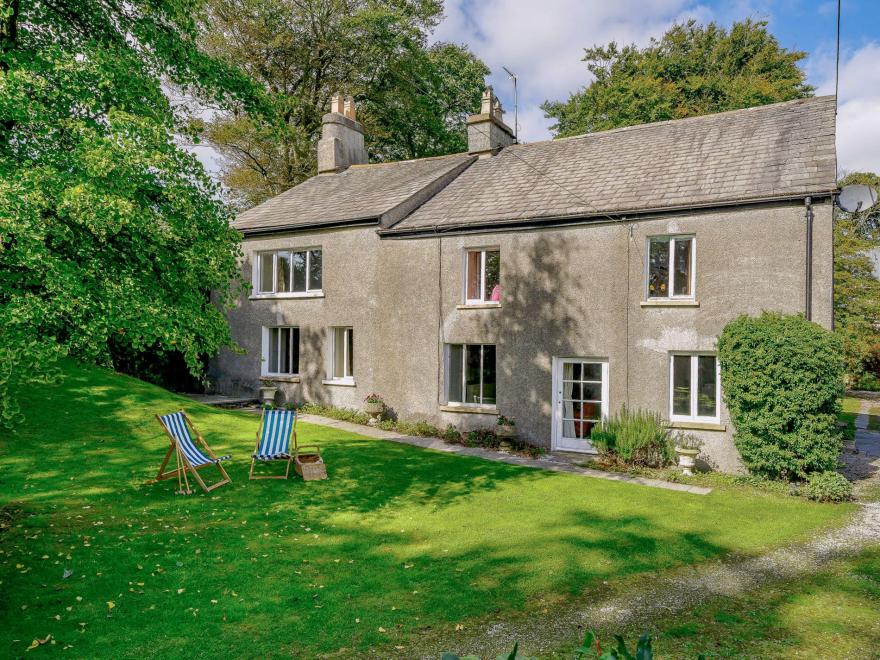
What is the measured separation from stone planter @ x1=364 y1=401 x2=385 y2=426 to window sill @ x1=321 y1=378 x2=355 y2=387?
51.6 inches

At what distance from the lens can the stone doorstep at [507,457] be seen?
12.3 metres

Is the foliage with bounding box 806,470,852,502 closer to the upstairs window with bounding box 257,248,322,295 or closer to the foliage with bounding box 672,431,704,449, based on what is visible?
the foliage with bounding box 672,431,704,449

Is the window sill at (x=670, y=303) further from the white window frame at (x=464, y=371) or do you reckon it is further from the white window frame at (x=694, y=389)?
the white window frame at (x=464, y=371)

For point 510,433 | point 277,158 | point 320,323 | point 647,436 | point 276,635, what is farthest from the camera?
point 277,158

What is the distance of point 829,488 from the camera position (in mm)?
11164

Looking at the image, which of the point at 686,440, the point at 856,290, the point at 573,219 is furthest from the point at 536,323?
the point at 856,290

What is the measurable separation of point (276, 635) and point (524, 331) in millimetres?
11044

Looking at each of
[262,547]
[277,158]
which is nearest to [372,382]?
[262,547]

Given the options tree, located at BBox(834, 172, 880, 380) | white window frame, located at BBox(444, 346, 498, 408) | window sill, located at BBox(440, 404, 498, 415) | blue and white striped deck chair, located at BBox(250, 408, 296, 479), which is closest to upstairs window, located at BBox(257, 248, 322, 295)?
white window frame, located at BBox(444, 346, 498, 408)

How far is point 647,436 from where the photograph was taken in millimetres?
13430

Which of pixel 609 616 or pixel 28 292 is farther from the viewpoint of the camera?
pixel 28 292

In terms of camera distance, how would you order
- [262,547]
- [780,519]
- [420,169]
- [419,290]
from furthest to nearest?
[420,169]
[419,290]
[780,519]
[262,547]

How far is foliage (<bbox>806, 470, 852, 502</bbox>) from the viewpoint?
11148mm

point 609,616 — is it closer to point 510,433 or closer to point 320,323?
point 510,433
